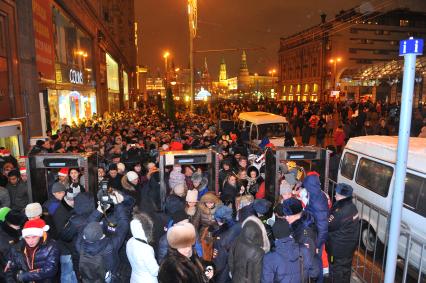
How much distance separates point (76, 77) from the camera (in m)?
22.3

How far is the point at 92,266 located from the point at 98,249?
8.8 inches

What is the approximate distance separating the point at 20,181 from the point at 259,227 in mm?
5195

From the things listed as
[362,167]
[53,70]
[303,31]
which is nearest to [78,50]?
[53,70]

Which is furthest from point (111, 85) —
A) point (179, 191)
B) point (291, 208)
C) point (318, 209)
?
point (291, 208)

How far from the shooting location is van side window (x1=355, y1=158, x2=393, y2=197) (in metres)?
6.54

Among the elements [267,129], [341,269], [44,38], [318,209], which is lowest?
[341,269]

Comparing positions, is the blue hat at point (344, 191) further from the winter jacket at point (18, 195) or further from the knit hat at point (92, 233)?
the winter jacket at point (18, 195)

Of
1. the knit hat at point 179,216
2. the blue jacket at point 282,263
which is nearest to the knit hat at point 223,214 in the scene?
the knit hat at point 179,216

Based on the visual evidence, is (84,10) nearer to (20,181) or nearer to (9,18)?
(9,18)

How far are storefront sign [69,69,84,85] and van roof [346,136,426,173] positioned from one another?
17735 mm

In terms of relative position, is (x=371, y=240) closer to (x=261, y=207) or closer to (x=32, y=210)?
(x=261, y=207)

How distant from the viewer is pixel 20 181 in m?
6.88

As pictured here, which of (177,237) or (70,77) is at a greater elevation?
(70,77)

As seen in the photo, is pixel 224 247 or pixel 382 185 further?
pixel 382 185
